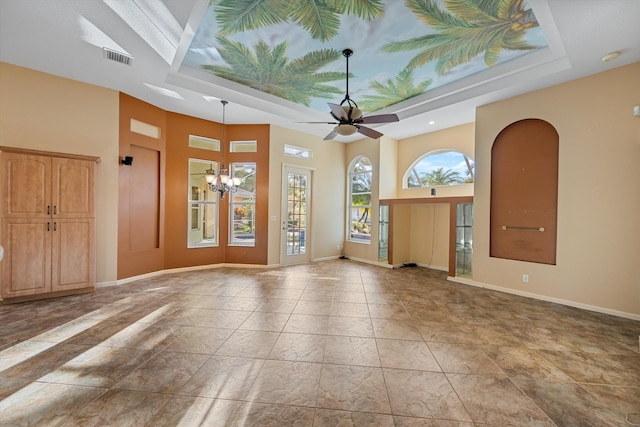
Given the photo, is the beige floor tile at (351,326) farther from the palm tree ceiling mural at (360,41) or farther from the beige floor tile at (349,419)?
the palm tree ceiling mural at (360,41)

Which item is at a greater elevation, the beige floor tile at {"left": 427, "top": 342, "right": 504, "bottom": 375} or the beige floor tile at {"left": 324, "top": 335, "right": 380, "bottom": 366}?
the beige floor tile at {"left": 427, "top": 342, "right": 504, "bottom": 375}

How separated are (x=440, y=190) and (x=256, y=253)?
4589 millimetres

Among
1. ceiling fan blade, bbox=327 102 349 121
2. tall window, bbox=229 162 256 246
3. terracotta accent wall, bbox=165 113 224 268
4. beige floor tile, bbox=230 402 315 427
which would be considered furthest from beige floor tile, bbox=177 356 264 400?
tall window, bbox=229 162 256 246

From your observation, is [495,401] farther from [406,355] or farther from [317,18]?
[317,18]

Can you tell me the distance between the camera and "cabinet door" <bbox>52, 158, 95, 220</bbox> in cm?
382

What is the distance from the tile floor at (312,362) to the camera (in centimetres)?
175

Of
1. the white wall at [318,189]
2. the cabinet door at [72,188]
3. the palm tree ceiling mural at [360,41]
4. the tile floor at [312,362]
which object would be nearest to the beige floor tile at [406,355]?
the tile floor at [312,362]

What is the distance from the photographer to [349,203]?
7543 millimetres

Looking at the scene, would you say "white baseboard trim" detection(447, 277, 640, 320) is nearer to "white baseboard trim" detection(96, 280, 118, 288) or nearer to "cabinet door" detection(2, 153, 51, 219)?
"white baseboard trim" detection(96, 280, 118, 288)

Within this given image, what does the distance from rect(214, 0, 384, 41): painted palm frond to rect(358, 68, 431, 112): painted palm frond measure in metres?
1.51

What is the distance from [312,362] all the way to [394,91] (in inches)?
180

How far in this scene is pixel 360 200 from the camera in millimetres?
7273

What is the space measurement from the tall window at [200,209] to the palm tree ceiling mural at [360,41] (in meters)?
2.33

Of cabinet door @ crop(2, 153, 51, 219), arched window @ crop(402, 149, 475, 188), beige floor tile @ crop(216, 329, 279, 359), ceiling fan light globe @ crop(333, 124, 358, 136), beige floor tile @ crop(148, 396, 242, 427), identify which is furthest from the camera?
arched window @ crop(402, 149, 475, 188)
